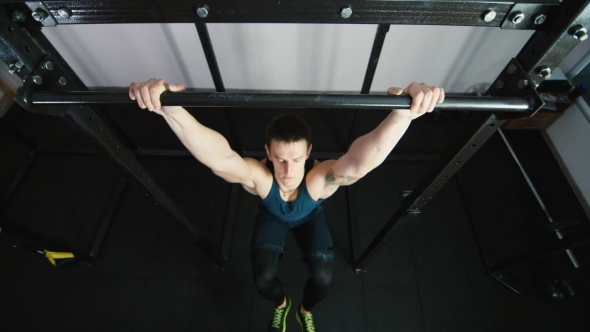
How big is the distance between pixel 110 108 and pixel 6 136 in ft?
3.04

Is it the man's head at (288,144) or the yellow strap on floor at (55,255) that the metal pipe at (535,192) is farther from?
the yellow strap on floor at (55,255)

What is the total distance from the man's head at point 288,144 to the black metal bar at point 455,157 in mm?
545

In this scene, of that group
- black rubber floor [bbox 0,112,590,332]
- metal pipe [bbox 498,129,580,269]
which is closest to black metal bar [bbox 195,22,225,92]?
black rubber floor [bbox 0,112,590,332]

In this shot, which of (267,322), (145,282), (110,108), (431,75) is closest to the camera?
(267,322)

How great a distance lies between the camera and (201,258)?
2.33m

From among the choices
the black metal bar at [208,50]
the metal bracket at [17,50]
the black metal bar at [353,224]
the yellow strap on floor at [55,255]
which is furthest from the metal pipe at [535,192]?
the yellow strap on floor at [55,255]

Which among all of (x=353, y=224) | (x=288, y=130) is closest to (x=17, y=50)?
(x=288, y=130)

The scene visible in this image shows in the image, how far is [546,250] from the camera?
185 centimetres

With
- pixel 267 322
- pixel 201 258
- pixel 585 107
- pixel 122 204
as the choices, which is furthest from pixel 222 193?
pixel 585 107

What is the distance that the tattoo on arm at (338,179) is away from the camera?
1.57m

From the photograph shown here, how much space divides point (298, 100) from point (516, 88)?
0.72 m

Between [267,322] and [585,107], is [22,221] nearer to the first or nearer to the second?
[267,322]

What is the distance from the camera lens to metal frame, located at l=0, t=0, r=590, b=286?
3.21 ft

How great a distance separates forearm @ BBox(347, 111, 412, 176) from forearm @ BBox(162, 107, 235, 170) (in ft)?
1.94
